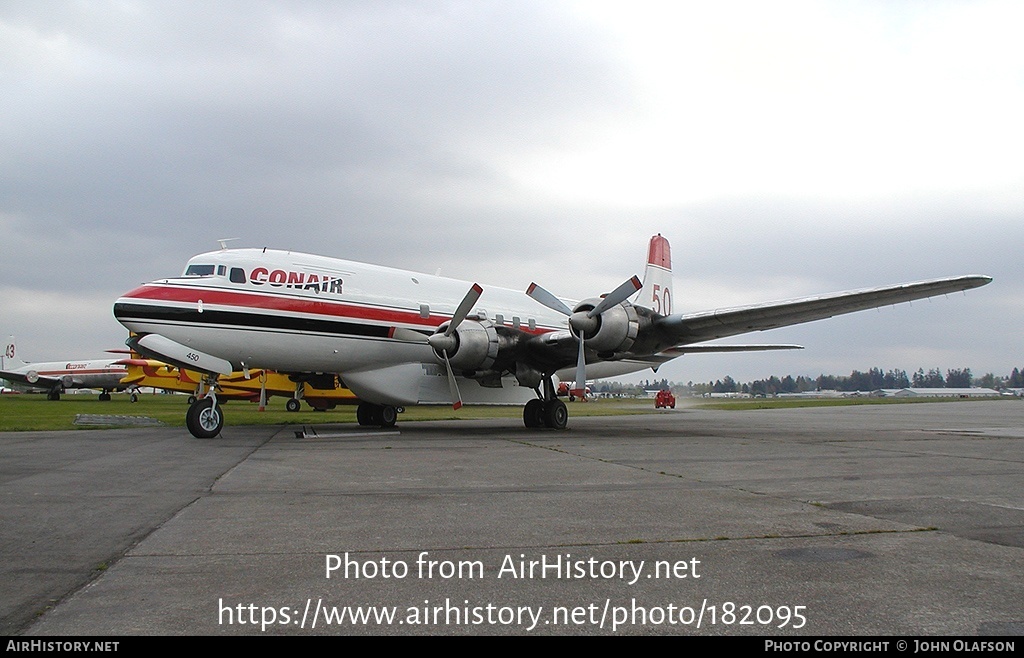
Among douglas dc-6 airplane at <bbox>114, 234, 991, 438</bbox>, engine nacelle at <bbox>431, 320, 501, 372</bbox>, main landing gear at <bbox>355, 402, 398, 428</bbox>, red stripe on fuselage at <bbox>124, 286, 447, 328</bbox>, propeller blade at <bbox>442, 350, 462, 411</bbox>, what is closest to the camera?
red stripe on fuselage at <bbox>124, 286, 447, 328</bbox>

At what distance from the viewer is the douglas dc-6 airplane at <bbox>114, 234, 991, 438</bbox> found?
15.5 metres

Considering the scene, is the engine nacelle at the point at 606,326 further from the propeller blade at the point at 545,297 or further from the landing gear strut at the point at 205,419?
the landing gear strut at the point at 205,419

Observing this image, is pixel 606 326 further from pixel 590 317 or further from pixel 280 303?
pixel 280 303

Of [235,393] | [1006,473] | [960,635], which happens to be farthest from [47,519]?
[235,393]

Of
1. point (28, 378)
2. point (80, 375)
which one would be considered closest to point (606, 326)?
point (80, 375)

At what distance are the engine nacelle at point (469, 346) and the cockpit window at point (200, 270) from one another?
538 centimetres

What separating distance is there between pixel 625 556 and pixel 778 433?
14252 millimetres

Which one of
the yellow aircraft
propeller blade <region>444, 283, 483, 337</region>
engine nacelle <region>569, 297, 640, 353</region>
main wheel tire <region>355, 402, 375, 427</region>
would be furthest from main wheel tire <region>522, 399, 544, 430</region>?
the yellow aircraft

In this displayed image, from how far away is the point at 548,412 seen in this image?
19969 millimetres

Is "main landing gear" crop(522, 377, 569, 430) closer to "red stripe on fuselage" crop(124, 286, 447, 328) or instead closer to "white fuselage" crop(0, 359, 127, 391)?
"red stripe on fuselage" crop(124, 286, 447, 328)

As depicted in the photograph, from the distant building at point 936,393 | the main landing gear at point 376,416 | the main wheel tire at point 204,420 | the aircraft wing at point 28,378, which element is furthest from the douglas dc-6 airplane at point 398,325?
the distant building at point 936,393

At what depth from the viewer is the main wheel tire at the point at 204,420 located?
15352mm

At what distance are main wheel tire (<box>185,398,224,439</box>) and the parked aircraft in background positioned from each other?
4769cm

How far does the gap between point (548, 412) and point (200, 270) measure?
32.2 ft
